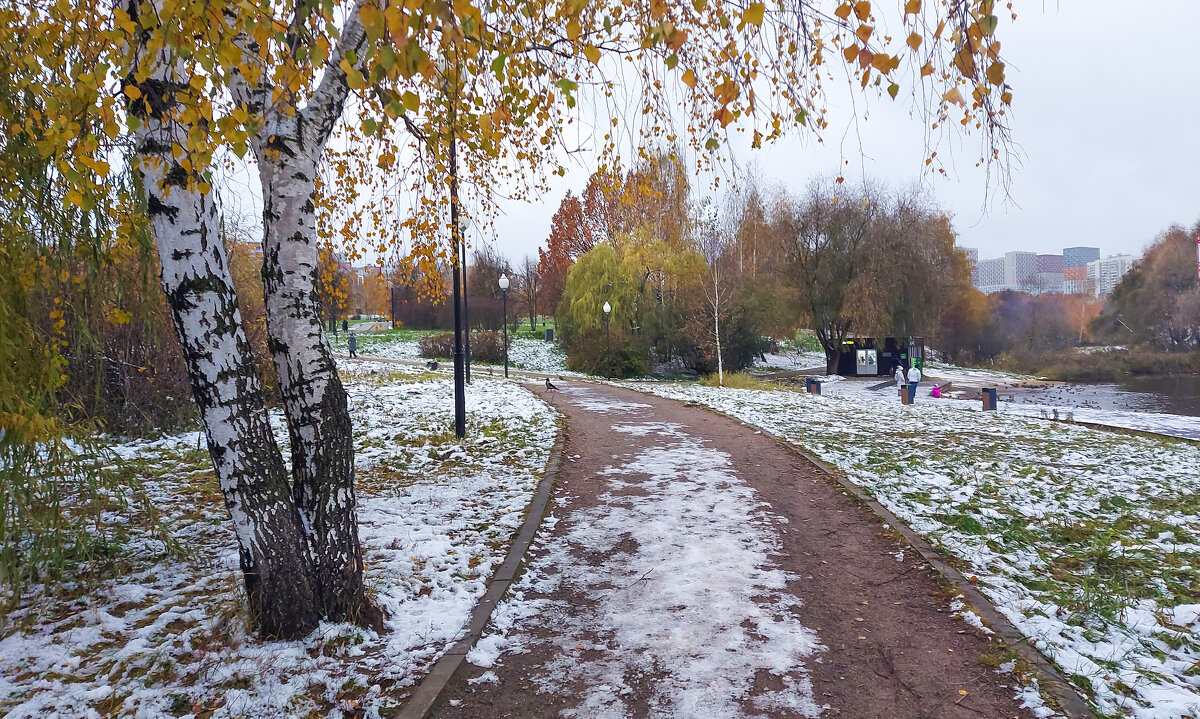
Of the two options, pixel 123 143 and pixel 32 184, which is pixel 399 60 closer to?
pixel 32 184

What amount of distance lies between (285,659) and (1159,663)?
4.55 meters

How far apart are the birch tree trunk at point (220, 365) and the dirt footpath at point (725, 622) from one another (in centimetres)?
117

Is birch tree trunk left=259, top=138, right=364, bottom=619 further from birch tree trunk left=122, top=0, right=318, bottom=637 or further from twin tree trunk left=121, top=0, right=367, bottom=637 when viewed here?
birch tree trunk left=122, top=0, right=318, bottom=637

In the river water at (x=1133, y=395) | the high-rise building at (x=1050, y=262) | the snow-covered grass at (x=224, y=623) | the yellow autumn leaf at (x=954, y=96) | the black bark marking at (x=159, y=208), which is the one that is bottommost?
the river water at (x=1133, y=395)

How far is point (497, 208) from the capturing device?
7.40m


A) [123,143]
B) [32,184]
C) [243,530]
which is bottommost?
[243,530]

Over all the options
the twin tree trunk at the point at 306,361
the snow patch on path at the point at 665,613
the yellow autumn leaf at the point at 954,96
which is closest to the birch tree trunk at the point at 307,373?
the twin tree trunk at the point at 306,361

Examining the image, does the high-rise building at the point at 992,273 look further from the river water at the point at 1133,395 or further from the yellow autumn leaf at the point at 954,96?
the yellow autumn leaf at the point at 954,96

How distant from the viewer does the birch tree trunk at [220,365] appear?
3.12 metres

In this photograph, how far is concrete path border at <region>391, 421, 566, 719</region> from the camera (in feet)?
10.5

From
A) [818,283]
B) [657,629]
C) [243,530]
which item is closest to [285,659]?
[243,530]

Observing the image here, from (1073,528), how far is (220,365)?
6.59 m

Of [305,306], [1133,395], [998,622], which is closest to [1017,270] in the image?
[1133,395]

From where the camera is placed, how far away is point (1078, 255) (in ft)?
471
